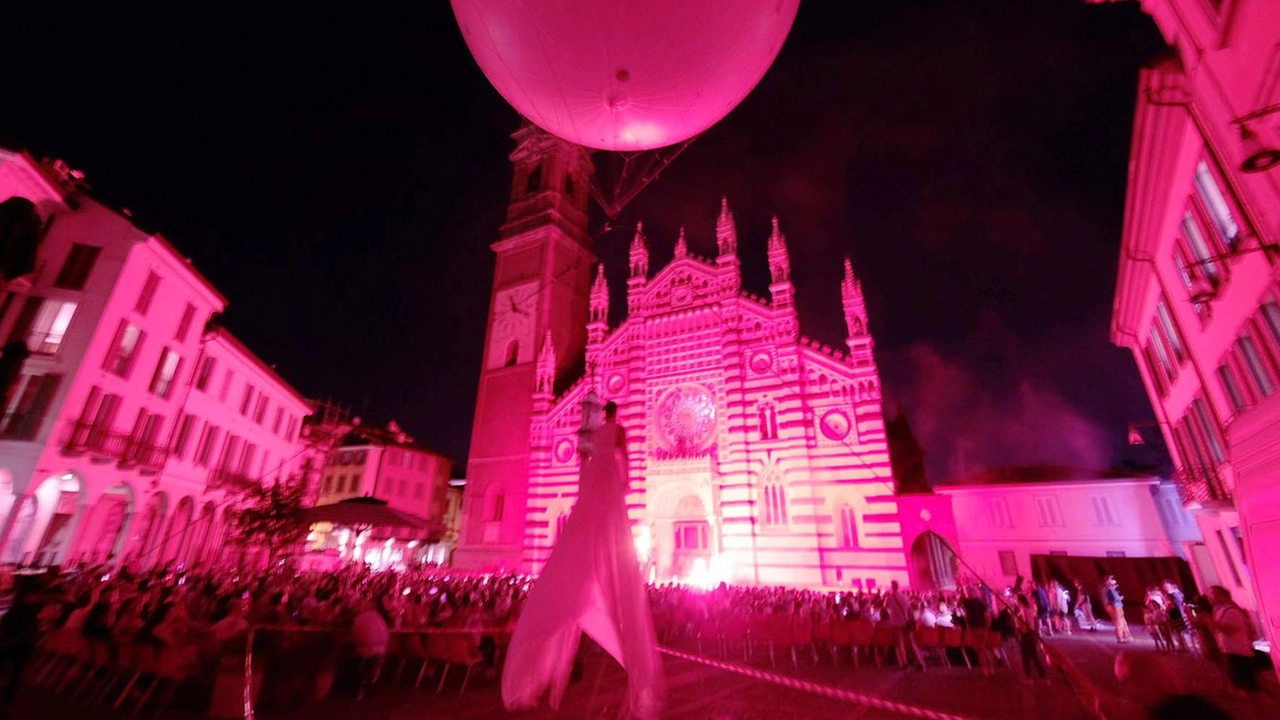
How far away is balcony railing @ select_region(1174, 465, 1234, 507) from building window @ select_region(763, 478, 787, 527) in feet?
44.8

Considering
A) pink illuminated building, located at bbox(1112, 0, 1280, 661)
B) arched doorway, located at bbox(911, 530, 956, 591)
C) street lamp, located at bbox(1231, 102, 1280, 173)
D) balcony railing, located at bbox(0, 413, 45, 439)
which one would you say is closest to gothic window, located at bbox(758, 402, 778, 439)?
arched doorway, located at bbox(911, 530, 956, 591)

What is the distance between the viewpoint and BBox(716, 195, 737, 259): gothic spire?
30.5 m

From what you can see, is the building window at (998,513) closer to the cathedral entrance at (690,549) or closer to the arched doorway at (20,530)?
the cathedral entrance at (690,549)

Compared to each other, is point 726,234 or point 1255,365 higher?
point 726,234

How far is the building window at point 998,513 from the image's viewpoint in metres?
26.5

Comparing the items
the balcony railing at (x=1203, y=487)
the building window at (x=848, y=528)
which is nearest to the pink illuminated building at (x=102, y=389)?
the building window at (x=848, y=528)

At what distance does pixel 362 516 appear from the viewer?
16984 millimetres

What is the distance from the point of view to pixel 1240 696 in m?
8.79

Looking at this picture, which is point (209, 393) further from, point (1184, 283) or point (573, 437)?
point (1184, 283)

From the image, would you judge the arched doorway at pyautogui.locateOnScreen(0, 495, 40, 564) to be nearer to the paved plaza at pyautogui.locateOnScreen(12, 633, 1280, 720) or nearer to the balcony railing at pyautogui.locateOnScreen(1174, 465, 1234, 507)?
the paved plaza at pyautogui.locateOnScreen(12, 633, 1280, 720)

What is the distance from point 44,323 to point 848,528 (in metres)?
31.9

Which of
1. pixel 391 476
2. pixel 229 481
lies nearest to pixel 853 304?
pixel 229 481

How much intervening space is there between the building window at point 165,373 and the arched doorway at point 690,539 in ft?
76.9

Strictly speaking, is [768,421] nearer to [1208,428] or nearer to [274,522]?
[1208,428]
